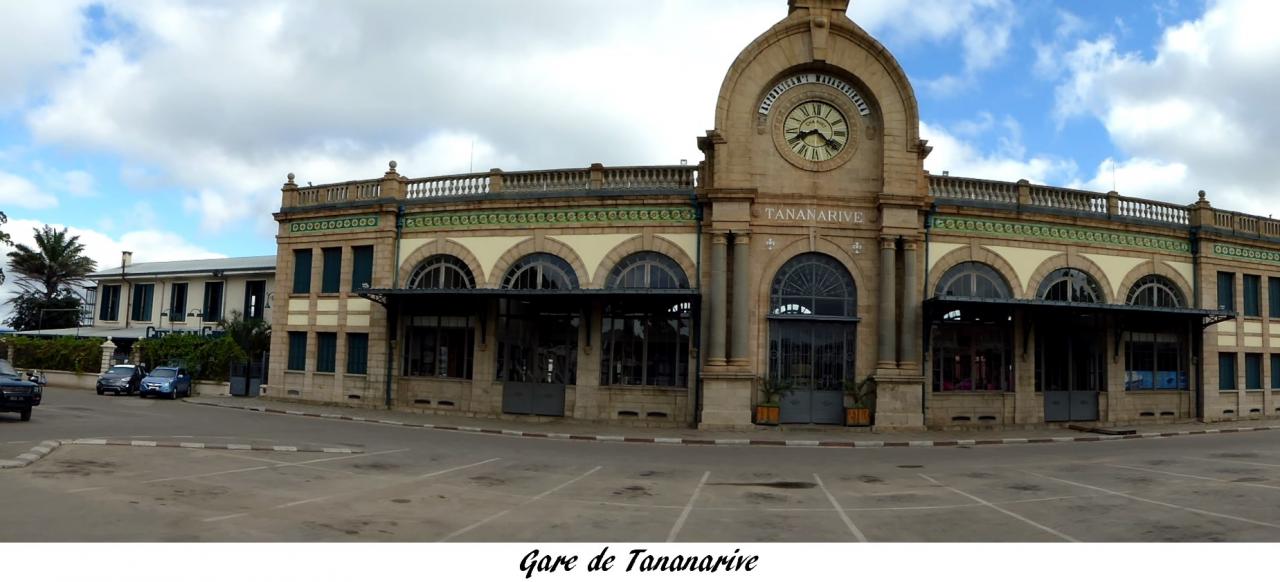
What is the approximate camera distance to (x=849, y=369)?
2392cm

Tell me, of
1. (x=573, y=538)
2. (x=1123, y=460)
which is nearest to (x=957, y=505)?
(x=573, y=538)

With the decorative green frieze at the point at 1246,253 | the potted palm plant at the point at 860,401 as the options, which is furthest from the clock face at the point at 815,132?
the decorative green frieze at the point at 1246,253

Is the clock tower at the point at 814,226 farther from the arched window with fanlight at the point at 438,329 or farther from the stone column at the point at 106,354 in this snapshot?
the stone column at the point at 106,354

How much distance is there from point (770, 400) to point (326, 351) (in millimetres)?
16249

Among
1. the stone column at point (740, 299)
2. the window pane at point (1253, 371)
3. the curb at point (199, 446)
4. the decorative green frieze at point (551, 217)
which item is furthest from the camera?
the window pane at point (1253, 371)

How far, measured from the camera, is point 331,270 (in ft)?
95.0

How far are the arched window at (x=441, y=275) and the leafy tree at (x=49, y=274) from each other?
1530 inches

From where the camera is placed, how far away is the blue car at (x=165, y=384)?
30875 millimetres

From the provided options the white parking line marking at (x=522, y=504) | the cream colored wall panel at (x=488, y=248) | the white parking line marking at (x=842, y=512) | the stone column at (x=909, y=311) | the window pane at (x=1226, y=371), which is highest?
the cream colored wall panel at (x=488, y=248)

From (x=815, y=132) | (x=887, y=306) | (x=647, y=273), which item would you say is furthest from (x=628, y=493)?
(x=815, y=132)

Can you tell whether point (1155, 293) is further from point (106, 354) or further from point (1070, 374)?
point (106, 354)

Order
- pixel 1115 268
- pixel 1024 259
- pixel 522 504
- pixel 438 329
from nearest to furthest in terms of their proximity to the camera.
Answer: pixel 522 504 → pixel 1024 259 → pixel 1115 268 → pixel 438 329

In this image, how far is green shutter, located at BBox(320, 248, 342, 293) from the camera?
94.4 ft

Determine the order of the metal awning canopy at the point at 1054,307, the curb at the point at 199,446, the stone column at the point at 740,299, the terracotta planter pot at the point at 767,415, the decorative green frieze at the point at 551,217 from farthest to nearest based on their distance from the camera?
the decorative green frieze at the point at 551,217 → the stone column at the point at 740,299 → the terracotta planter pot at the point at 767,415 → the metal awning canopy at the point at 1054,307 → the curb at the point at 199,446
